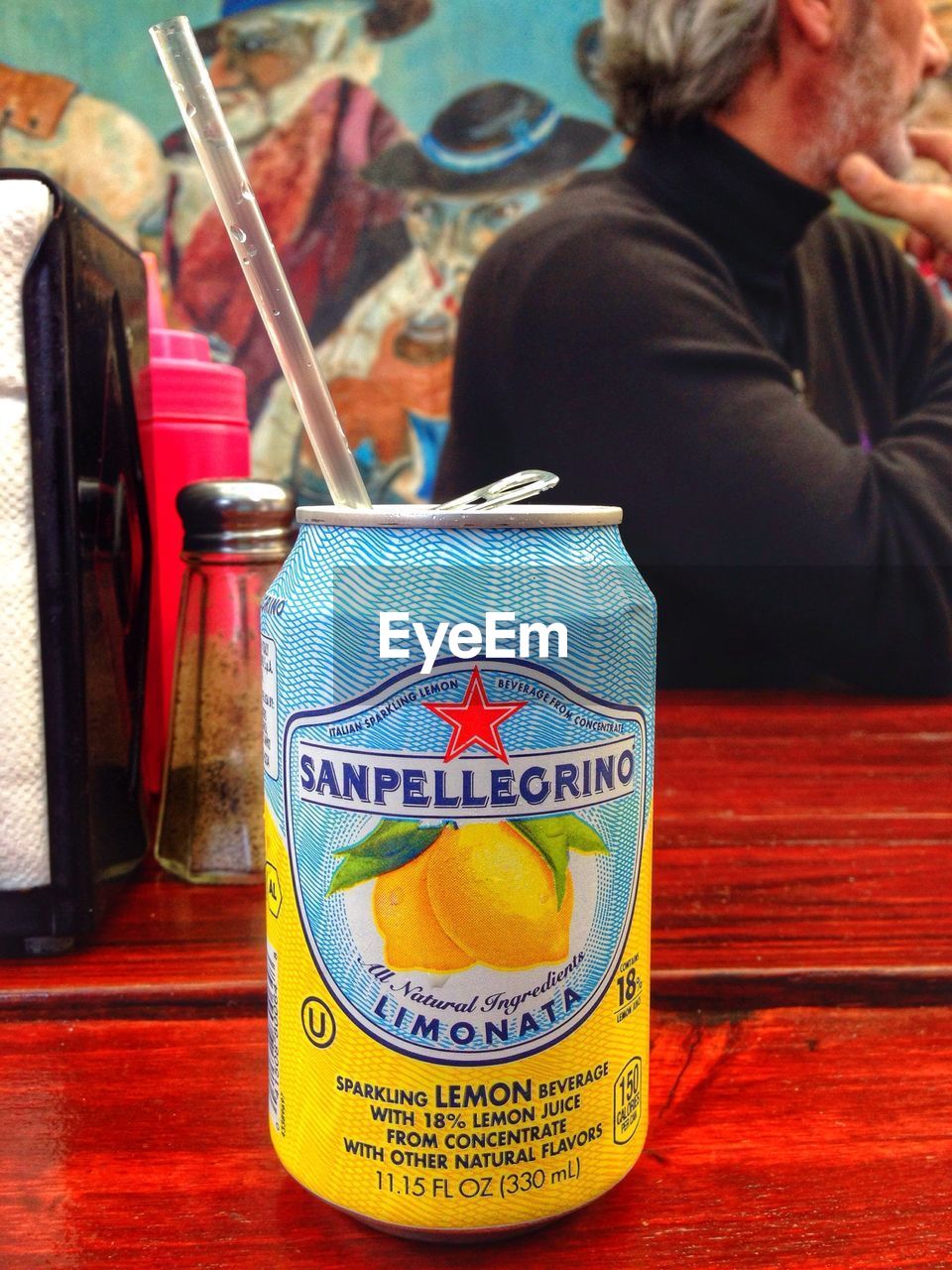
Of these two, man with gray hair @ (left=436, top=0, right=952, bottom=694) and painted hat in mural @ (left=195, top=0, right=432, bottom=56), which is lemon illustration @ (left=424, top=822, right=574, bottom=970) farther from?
painted hat in mural @ (left=195, top=0, right=432, bottom=56)

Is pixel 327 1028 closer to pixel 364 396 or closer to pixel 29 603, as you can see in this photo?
pixel 29 603

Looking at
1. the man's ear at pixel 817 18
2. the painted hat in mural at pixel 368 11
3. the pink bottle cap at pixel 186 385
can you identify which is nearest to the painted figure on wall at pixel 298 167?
the painted hat in mural at pixel 368 11

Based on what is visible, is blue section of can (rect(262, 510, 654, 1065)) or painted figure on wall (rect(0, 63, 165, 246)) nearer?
blue section of can (rect(262, 510, 654, 1065))

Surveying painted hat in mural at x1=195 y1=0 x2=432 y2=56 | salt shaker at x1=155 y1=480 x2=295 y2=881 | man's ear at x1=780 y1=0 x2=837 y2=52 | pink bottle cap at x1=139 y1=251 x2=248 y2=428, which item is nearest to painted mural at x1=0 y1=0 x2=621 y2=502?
painted hat in mural at x1=195 y1=0 x2=432 y2=56

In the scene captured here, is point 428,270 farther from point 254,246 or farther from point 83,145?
point 254,246

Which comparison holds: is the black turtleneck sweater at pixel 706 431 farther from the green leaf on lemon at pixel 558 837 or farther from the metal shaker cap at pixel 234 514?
the green leaf on lemon at pixel 558 837

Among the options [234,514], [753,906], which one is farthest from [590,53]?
[753,906]
